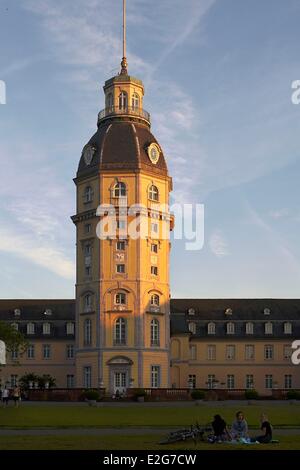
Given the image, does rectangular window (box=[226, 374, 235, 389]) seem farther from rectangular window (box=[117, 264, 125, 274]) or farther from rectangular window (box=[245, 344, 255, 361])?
rectangular window (box=[117, 264, 125, 274])

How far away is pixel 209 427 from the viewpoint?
35.3m

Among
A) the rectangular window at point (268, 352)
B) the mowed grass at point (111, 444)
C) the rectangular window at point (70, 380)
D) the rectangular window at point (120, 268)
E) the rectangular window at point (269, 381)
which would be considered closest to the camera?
the mowed grass at point (111, 444)

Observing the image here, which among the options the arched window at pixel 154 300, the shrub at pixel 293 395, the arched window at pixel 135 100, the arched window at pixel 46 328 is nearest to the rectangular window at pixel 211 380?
the arched window at pixel 154 300

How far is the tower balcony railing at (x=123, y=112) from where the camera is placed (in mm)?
97062

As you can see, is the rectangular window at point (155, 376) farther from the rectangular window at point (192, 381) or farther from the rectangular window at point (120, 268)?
the rectangular window at point (192, 381)

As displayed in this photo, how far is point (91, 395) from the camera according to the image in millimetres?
76500

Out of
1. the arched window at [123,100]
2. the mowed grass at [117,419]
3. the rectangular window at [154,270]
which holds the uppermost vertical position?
the arched window at [123,100]

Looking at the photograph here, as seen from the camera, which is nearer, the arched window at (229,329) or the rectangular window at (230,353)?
the rectangular window at (230,353)

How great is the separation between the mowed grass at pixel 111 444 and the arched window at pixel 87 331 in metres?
56.7

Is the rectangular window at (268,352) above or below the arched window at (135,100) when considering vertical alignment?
below

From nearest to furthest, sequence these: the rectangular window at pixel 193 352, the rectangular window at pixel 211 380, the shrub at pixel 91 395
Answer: the shrub at pixel 91 395 → the rectangular window at pixel 211 380 → the rectangular window at pixel 193 352

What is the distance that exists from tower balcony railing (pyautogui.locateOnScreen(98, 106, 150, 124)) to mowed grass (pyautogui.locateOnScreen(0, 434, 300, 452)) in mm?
65153

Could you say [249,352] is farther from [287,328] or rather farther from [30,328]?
[30,328]
